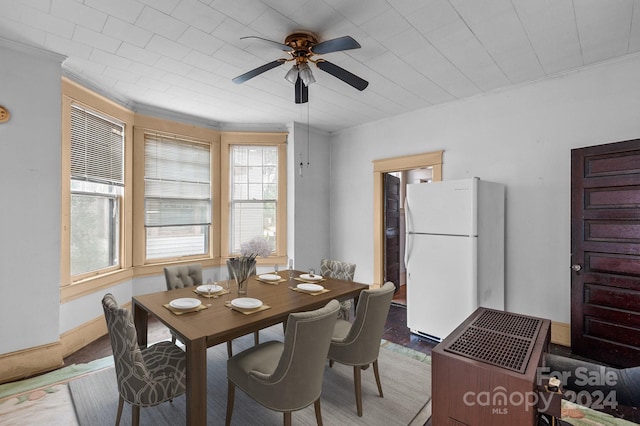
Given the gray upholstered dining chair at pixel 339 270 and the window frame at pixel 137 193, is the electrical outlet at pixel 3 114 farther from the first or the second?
the gray upholstered dining chair at pixel 339 270

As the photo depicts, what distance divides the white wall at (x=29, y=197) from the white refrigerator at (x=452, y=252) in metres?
3.42

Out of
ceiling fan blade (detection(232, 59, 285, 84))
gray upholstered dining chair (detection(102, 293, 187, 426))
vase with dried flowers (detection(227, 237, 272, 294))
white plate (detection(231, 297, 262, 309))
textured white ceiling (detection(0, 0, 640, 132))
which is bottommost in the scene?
gray upholstered dining chair (detection(102, 293, 187, 426))

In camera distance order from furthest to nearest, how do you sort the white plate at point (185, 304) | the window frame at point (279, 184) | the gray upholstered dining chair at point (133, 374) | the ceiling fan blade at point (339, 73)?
the window frame at point (279, 184), the ceiling fan blade at point (339, 73), the white plate at point (185, 304), the gray upholstered dining chair at point (133, 374)

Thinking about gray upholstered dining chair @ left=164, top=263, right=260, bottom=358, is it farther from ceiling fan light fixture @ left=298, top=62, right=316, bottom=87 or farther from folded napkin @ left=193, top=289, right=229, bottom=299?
ceiling fan light fixture @ left=298, top=62, right=316, bottom=87

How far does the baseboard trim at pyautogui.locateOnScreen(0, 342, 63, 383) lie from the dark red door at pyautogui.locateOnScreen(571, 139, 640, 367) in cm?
466

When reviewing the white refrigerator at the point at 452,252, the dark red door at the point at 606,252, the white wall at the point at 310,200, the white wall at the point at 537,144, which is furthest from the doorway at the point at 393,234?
the dark red door at the point at 606,252

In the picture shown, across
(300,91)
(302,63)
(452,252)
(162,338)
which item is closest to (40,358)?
(162,338)

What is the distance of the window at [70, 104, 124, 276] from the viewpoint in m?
3.16

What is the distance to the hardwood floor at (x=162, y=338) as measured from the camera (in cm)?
293

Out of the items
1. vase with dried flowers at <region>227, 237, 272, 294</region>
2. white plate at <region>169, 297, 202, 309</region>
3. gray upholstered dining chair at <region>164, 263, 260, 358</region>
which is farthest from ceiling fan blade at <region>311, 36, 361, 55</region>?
gray upholstered dining chair at <region>164, 263, 260, 358</region>

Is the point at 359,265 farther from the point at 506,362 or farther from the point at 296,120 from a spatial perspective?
the point at 506,362

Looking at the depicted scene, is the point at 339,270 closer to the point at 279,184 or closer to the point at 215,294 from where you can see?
the point at 215,294

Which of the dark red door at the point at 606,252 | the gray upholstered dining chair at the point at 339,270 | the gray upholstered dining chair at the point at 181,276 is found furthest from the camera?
the gray upholstered dining chair at the point at 339,270

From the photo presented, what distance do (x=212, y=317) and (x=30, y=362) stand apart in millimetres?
1957
